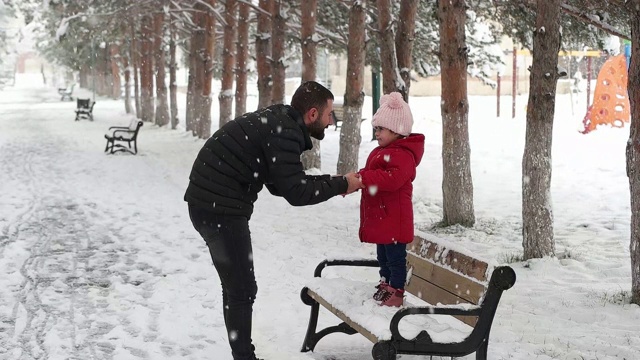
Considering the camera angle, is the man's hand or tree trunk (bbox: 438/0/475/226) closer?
the man's hand

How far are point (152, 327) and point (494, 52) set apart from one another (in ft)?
65.4

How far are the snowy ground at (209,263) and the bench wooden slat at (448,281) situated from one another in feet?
2.00

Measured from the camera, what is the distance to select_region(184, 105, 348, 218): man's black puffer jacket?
4.58m

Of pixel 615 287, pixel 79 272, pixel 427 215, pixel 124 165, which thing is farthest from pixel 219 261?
pixel 124 165

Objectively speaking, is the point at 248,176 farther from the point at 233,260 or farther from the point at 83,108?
the point at 83,108

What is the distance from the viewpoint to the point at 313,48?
52.1ft

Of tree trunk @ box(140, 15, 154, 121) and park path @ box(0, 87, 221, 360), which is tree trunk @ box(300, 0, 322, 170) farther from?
tree trunk @ box(140, 15, 154, 121)

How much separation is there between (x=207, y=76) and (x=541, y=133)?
18.0 meters

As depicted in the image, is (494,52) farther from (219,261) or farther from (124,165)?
(219,261)

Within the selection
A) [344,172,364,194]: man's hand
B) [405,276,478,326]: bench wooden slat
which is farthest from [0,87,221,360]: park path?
[344,172,364,194]: man's hand

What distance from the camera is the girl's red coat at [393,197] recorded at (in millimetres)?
4770

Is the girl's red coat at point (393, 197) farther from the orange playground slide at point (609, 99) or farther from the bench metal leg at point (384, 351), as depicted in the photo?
the orange playground slide at point (609, 99)

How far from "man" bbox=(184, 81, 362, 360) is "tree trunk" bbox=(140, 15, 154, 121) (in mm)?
30535

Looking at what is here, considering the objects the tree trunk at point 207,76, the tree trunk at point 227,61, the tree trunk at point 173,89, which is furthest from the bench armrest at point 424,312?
the tree trunk at point 173,89
